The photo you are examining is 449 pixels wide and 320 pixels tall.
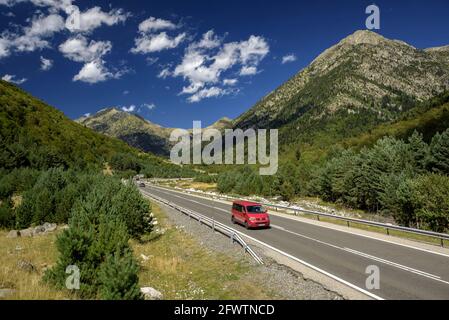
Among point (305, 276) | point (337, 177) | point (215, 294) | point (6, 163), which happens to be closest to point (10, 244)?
point (215, 294)

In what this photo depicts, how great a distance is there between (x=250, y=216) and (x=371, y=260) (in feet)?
35.9

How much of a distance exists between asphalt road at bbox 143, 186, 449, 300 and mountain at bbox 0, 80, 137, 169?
5653 centimetres

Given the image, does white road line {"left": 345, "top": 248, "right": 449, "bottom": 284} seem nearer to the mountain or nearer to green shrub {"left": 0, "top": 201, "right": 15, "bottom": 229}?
green shrub {"left": 0, "top": 201, "right": 15, "bottom": 229}

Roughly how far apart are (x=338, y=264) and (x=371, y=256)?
7.77ft

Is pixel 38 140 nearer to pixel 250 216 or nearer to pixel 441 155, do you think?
pixel 250 216

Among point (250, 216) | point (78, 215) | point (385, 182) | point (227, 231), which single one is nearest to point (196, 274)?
point (227, 231)

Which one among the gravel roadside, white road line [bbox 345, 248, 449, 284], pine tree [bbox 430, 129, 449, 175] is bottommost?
the gravel roadside

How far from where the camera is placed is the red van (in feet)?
77.4

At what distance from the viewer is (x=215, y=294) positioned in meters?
11.5

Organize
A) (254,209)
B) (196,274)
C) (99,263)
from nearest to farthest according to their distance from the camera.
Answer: (99,263) < (196,274) < (254,209)

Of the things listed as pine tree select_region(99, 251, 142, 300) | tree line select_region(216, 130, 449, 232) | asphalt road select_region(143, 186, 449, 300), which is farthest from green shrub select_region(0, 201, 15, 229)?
tree line select_region(216, 130, 449, 232)

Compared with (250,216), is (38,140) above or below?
above

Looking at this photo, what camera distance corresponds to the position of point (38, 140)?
84312 millimetres
